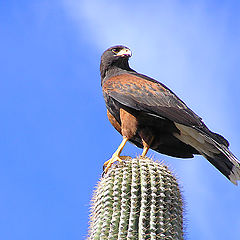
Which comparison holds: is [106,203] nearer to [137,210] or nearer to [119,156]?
[137,210]

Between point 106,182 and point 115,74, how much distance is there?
8.52 ft

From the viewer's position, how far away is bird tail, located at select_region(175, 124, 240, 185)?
5.07 m

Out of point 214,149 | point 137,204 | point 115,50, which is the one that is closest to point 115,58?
point 115,50

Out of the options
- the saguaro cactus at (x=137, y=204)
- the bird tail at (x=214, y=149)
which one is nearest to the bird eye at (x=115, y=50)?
the bird tail at (x=214, y=149)

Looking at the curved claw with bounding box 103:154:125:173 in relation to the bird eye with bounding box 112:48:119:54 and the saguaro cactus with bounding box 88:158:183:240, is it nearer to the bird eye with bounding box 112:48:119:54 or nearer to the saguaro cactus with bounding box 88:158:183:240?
the saguaro cactus with bounding box 88:158:183:240

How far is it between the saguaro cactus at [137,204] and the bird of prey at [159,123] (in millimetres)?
848

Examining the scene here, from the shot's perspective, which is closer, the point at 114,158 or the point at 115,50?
the point at 114,158

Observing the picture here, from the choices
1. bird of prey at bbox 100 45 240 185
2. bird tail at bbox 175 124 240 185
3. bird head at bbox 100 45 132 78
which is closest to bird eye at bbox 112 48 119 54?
bird head at bbox 100 45 132 78

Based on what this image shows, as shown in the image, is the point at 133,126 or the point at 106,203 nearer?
the point at 106,203

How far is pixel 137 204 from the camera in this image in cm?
375

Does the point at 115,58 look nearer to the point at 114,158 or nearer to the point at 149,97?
the point at 149,97

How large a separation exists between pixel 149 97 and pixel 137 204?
2.13 metres

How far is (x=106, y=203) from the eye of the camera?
385 cm

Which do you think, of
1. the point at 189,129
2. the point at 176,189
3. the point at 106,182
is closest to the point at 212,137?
the point at 189,129
